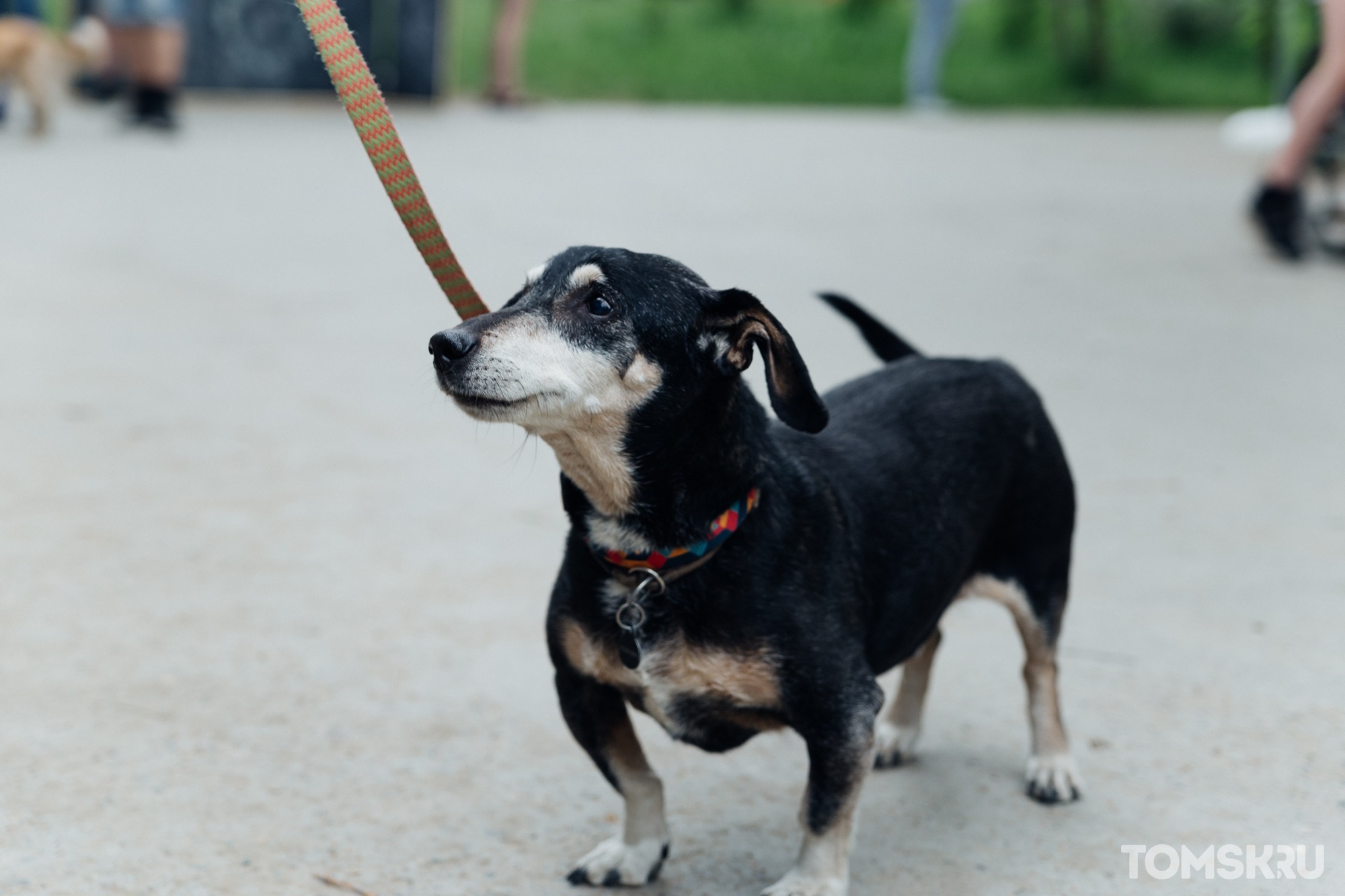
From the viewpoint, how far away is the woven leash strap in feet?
7.88

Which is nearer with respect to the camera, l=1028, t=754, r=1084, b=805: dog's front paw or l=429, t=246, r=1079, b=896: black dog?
l=429, t=246, r=1079, b=896: black dog

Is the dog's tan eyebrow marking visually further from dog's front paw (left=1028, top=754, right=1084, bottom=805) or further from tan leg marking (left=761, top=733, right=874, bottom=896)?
dog's front paw (left=1028, top=754, right=1084, bottom=805)

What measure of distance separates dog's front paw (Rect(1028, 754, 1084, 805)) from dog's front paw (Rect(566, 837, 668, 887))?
2.60 feet

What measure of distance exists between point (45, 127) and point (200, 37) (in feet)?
10.2

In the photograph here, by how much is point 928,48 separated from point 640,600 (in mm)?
13870

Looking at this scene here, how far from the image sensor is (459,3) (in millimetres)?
18203

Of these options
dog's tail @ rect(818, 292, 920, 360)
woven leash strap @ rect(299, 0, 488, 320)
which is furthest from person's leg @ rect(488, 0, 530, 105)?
woven leash strap @ rect(299, 0, 488, 320)

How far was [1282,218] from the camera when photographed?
791 cm

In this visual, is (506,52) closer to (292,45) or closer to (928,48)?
(292,45)

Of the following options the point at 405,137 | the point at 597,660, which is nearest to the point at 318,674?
the point at 597,660

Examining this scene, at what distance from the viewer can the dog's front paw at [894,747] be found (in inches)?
121
